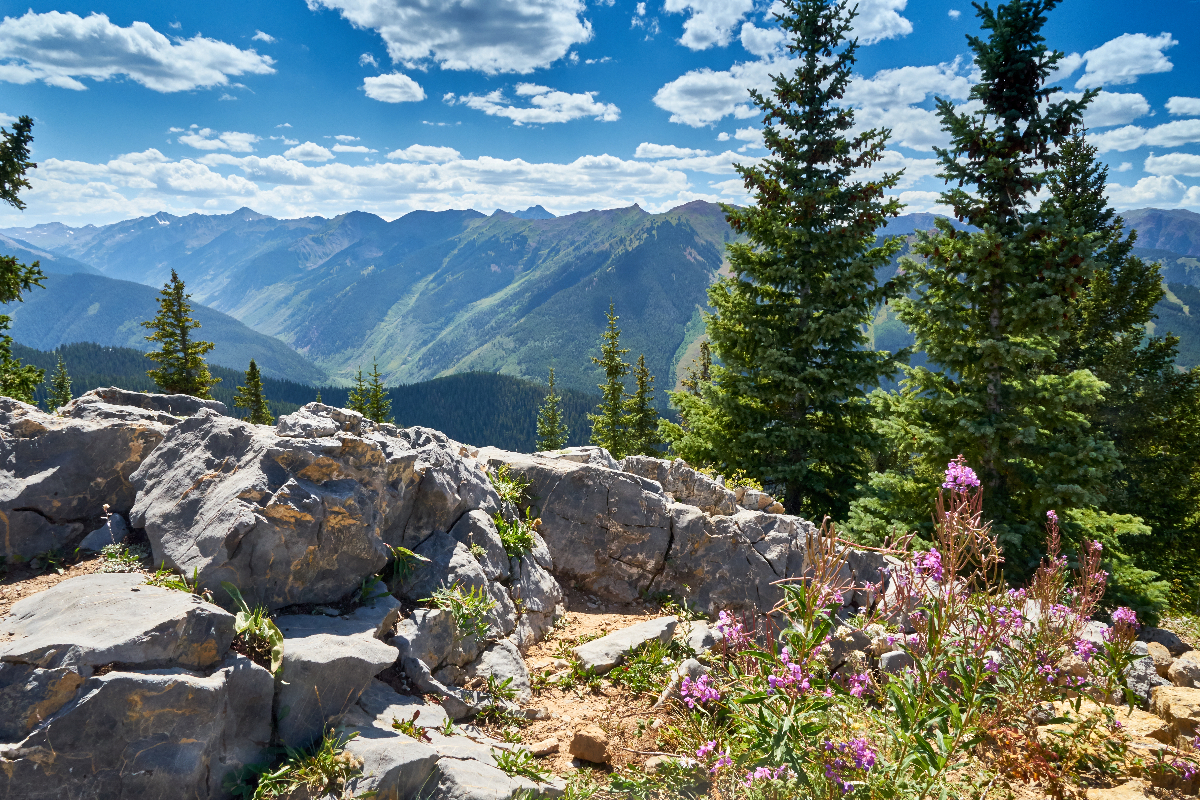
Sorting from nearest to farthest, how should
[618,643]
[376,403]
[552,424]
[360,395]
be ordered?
→ [618,643] → [376,403] → [360,395] → [552,424]

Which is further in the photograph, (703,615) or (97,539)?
(703,615)

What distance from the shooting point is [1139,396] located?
21.5m

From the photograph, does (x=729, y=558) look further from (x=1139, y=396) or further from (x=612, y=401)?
(x=612, y=401)

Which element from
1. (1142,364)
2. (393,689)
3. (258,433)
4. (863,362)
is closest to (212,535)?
(258,433)

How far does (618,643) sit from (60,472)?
780cm

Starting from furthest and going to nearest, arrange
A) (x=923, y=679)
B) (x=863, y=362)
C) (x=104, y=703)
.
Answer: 1. (x=863, y=362)
2. (x=104, y=703)
3. (x=923, y=679)

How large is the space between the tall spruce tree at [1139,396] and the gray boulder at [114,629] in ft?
85.9

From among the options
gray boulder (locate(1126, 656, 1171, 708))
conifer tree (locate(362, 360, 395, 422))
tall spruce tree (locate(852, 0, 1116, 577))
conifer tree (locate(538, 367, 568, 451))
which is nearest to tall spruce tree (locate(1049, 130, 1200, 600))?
tall spruce tree (locate(852, 0, 1116, 577))

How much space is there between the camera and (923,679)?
4.07 metres

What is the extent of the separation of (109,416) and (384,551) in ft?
16.6

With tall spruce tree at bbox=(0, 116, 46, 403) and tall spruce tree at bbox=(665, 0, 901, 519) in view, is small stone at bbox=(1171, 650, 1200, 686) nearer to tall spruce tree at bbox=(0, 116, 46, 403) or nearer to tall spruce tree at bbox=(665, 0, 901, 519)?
tall spruce tree at bbox=(665, 0, 901, 519)

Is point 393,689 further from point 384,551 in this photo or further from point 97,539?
point 97,539

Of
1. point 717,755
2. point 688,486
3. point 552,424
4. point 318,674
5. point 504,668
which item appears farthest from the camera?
point 552,424

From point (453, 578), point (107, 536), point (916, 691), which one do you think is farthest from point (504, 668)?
point (107, 536)
